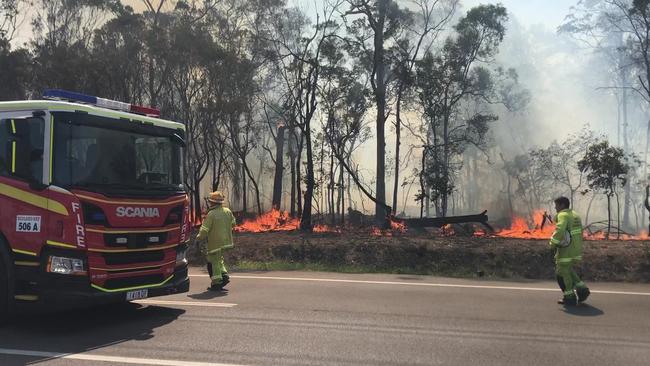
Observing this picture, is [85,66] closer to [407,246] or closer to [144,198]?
[407,246]

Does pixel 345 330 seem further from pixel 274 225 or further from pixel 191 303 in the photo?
pixel 274 225

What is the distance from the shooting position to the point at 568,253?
8148 mm

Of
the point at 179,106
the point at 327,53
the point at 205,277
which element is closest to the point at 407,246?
the point at 205,277

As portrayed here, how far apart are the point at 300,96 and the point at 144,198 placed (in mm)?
18261

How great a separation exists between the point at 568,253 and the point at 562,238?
0.93 feet

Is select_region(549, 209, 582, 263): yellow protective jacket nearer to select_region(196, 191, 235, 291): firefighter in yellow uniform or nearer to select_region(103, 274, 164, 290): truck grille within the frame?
select_region(196, 191, 235, 291): firefighter in yellow uniform

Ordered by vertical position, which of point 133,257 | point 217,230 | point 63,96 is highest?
point 63,96

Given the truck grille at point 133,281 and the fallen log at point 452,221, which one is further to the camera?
the fallen log at point 452,221

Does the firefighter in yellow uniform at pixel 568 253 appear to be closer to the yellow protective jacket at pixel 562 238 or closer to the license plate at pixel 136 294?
the yellow protective jacket at pixel 562 238

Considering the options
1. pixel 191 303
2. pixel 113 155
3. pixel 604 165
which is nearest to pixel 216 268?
pixel 191 303

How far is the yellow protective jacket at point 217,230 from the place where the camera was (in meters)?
9.24

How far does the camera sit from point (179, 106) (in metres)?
27.4

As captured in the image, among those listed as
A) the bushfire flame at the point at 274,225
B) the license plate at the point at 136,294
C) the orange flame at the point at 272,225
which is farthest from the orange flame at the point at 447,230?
the license plate at the point at 136,294

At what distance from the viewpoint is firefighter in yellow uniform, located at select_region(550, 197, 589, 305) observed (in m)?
8.05
